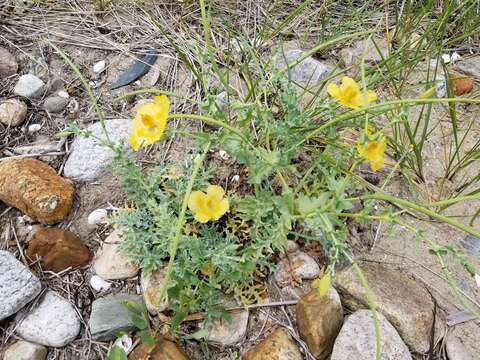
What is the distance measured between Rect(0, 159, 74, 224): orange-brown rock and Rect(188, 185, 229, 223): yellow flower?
486 millimetres

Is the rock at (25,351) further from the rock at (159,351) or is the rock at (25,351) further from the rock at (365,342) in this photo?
the rock at (365,342)

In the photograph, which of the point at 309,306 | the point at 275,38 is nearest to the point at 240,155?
the point at 309,306

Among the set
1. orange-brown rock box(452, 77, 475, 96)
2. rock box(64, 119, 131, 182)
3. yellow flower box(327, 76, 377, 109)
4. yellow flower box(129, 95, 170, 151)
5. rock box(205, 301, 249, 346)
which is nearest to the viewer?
yellow flower box(129, 95, 170, 151)

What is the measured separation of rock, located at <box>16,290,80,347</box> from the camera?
1.36 metres

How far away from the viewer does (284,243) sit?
4.50ft

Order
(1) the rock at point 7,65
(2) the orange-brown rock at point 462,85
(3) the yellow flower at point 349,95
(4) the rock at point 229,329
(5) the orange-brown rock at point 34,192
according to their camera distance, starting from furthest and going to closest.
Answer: (2) the orange-brown rock at point 462,85, (1) the rock at point 7,65, (5) the orange-brown rock at point 34,192, (4) the rock at point 229,329, (3) the yellow flower at point 349,95

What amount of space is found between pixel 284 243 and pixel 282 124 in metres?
0.33

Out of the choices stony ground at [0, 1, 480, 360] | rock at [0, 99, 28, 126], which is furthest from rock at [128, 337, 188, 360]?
rock at [0, 99, 28, 126]

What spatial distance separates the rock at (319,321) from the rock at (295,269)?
0.08 m

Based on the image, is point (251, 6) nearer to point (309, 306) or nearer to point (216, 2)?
point (216, 2)

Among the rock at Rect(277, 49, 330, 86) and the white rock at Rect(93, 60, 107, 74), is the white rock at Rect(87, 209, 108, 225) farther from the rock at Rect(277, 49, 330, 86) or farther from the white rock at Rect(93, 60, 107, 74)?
the rock at Rect(277, 49, 330, 86)

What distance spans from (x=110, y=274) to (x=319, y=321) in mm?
626

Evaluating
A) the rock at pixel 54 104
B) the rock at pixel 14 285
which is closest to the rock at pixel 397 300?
the rock at pixel 14 285

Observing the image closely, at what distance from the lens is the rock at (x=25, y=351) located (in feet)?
4.32
